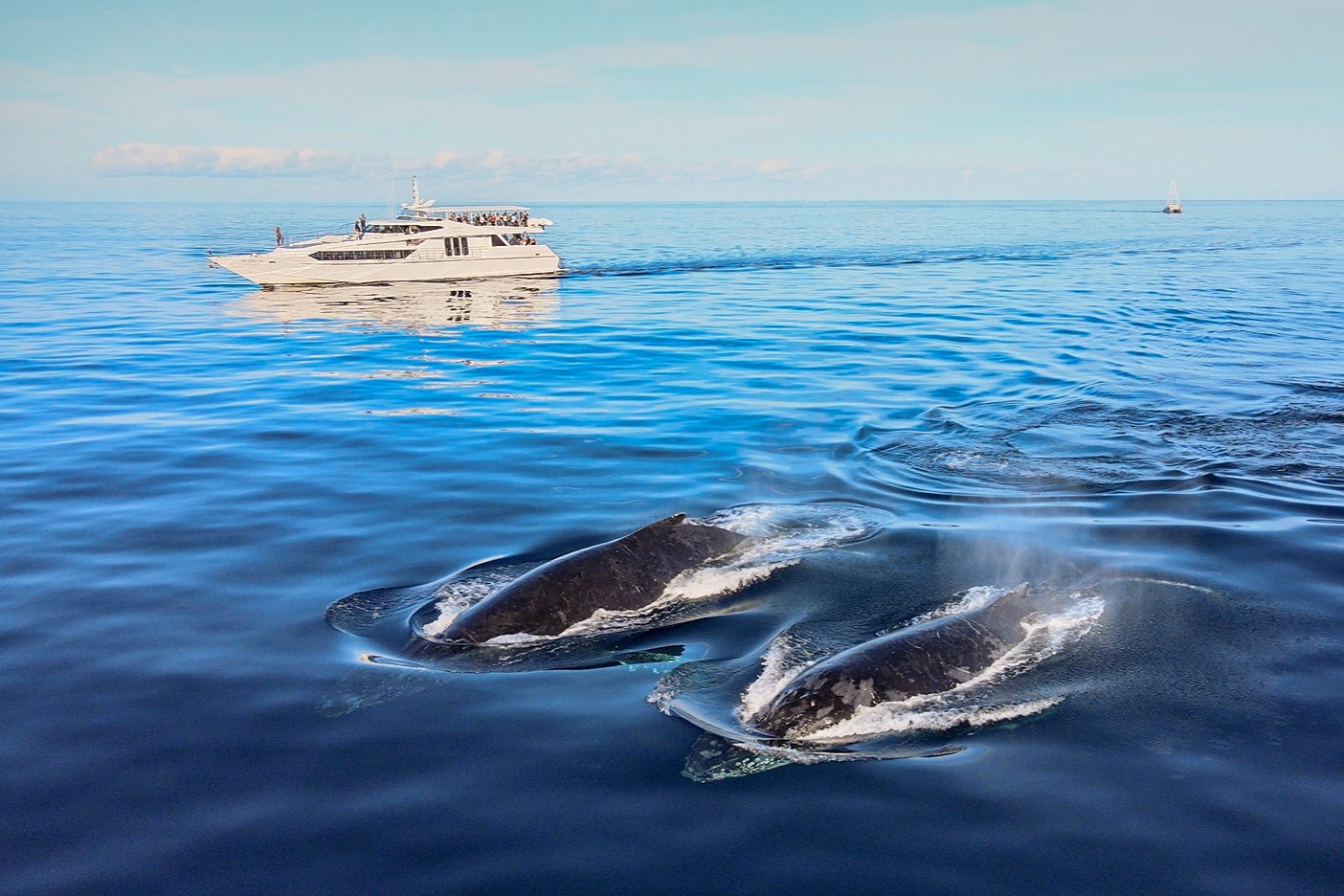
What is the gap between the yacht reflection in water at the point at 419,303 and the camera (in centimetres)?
4003

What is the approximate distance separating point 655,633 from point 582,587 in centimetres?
97

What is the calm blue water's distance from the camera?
6.75 metres

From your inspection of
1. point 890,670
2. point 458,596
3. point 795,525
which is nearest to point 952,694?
point 890,670

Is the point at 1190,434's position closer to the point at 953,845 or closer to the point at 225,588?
the point at 953,845

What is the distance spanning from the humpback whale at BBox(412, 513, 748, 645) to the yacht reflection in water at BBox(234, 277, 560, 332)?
2695cm

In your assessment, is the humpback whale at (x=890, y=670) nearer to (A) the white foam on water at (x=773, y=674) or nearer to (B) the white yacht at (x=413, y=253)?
(A) the white foam on water at (x=773, y=674)

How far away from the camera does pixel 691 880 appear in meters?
6.36

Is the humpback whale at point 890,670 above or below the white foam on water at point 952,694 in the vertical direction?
above

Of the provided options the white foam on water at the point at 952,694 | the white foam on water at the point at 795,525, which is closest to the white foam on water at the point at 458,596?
the white foam on water at the point at 795,525

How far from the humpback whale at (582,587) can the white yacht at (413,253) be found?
45.7 meters

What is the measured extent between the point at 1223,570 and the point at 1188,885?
628cm

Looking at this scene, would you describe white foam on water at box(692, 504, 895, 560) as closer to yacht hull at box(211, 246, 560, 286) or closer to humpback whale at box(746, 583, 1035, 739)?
humpback whale at box(746, 583, 1035, 739)

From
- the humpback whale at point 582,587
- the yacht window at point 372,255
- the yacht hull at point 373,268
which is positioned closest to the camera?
the humpback whale at point 582,587

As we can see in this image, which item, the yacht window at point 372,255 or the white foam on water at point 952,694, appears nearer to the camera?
the white foam on water at point 952,694
